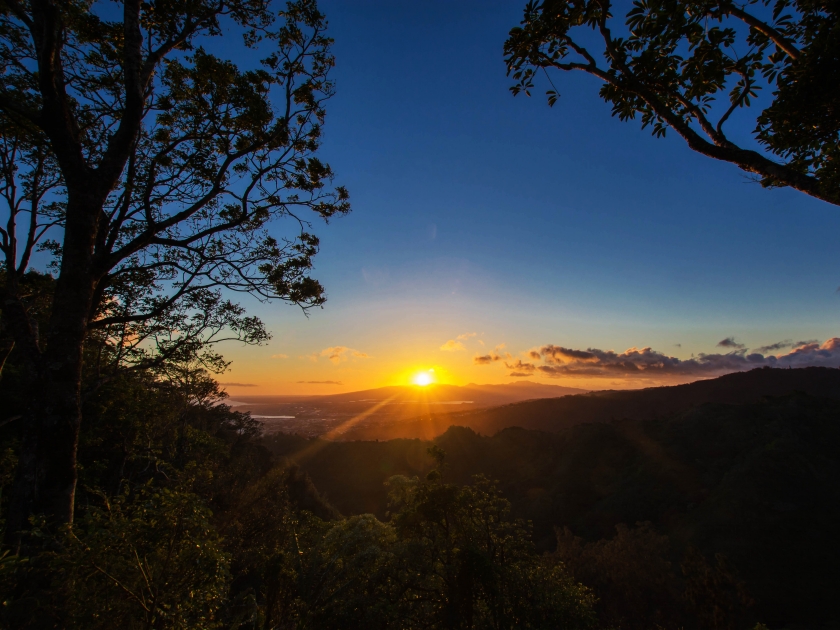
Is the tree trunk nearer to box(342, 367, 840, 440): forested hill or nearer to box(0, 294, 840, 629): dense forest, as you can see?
box(0, 294, 840, 629): dense forest

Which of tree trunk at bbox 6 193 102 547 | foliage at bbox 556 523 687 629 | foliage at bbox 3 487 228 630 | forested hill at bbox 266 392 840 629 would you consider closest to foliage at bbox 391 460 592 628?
foliage at bbox 3 487 228 630

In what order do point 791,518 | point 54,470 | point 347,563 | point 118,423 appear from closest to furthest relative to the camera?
point 54,470 → point 347,563 → point 118,423 → point 791,518

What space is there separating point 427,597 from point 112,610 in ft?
19.8

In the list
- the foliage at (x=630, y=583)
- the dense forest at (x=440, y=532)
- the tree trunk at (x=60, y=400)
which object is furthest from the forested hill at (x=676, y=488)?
the tree trunk at (x=60, y=400)

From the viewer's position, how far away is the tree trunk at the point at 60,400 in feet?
14.8

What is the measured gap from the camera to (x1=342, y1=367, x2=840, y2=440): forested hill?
94438 millimetres

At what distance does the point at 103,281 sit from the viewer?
267 inches

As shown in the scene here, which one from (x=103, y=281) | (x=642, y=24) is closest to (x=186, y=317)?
(x=103, y=281)

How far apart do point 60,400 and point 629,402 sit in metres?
131

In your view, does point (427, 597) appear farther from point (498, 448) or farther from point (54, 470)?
point (498, 448)

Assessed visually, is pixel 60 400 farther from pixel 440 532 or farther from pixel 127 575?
pixel 440 532

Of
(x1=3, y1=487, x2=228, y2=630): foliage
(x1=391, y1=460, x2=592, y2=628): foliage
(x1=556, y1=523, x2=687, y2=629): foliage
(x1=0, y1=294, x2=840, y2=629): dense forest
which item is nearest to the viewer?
(x1=3, y1=487, x2=228, y2=630): foliage

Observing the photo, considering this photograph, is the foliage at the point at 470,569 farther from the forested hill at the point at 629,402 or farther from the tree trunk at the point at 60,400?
the forested hill at the point at 629,402

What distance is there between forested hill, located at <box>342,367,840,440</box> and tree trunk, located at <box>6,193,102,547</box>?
339 ft
